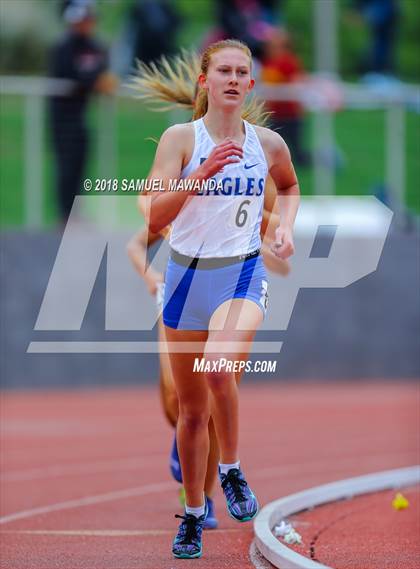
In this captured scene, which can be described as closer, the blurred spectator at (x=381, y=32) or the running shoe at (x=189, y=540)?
the running shoe at (x=189, y=540)

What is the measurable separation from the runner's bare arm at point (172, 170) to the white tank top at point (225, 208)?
0.25 feet

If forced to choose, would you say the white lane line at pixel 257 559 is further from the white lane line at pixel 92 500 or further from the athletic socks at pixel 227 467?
the white lane line at pixel 92 500

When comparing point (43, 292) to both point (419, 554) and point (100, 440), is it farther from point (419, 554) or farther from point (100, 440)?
point (419, 554)

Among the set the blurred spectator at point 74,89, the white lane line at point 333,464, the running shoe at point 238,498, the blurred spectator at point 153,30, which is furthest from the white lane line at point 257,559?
the blurred spectator at point 153,30

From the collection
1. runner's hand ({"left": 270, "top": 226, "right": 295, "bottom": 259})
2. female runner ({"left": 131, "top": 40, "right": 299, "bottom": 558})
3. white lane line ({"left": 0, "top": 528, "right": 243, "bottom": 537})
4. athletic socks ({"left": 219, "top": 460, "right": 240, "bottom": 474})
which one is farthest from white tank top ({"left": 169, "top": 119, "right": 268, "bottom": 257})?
white lane line ({"left": 0, "top": 528, "right": 243, "bottom": 537})

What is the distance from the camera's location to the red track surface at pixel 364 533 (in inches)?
275

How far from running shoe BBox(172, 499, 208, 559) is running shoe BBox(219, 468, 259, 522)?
0.41 metres

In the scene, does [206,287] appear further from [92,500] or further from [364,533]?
[92,500]

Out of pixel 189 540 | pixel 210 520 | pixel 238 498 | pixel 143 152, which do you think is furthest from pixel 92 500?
pixel 143 152

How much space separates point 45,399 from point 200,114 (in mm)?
9889

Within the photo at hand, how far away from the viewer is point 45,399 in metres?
16.7

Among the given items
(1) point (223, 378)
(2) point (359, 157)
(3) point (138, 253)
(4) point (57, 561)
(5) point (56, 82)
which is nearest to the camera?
(1) point (223, 378)

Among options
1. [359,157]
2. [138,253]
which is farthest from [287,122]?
[138,253]

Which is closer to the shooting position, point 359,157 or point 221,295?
point 221,295
